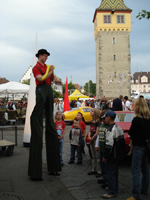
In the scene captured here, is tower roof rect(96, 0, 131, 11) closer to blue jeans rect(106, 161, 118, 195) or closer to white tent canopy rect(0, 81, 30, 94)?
white tent canopy rect(0, 81, 30, 94)

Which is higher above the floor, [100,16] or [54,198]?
[100,16]

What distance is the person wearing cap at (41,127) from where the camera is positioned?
4.88m

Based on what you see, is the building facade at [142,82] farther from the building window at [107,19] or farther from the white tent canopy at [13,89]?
the white tent canopy at [13,89]

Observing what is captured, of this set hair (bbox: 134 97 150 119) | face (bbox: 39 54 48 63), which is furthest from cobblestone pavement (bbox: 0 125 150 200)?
face (bbox: 39 54 48 63)

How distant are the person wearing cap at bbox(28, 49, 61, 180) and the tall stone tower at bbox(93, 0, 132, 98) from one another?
44225 mm

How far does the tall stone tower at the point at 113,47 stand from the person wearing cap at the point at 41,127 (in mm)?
44225

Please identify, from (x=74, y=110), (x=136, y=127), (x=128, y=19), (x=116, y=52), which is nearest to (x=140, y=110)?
(x=136, y=127)

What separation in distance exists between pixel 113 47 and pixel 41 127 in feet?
153

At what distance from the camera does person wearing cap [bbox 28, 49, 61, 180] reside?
192 inches

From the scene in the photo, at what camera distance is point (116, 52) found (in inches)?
1956

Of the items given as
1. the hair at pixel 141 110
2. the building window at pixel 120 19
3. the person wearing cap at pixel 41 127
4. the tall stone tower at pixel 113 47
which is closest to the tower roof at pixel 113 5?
the tall stone tower at pixel 113 47

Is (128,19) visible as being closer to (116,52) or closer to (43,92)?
(116,52)

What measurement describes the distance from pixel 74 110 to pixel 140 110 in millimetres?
14778

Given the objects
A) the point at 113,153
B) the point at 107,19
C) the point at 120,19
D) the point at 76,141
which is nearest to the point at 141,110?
the point at 113,153
